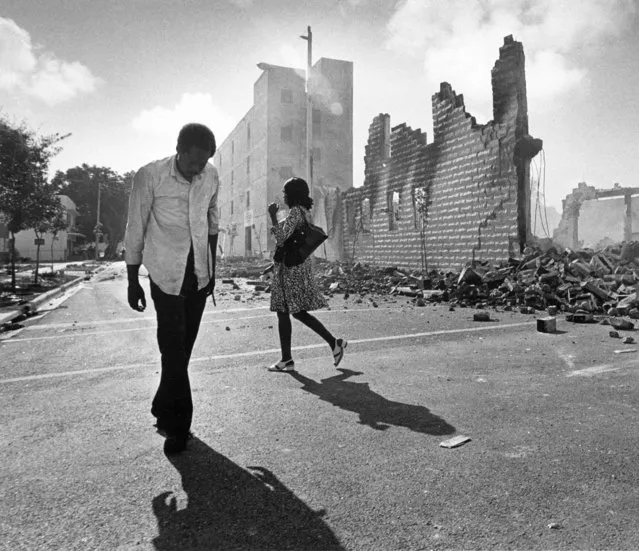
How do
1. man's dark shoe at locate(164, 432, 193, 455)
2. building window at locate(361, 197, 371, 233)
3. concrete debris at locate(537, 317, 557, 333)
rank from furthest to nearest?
building window at locate(361, 197, 371, 233) < concrete debris at locate(537, 317, 557, 333) < man's dark shoe at locate(164, 432, 193, 455)

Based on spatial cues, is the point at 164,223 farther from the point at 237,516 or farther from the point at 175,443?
the point at 237,516

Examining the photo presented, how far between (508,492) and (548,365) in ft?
9.45

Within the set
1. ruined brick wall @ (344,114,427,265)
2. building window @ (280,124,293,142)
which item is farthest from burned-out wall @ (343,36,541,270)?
building window @ (280,124,293,142)

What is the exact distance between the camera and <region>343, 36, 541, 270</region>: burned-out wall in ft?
41.8

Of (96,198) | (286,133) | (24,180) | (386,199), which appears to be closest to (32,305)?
(24,180)

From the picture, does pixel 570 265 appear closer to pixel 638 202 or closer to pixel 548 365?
pixel 548 365

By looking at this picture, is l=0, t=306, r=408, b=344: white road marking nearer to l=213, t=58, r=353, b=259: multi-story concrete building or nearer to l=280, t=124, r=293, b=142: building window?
l=213, t=58, r=353, b=259: multi-story concrete building

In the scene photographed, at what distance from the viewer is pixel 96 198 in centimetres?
6450

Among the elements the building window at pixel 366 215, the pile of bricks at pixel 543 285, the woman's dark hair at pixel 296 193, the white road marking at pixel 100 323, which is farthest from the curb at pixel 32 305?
the building window at pixel 366 215

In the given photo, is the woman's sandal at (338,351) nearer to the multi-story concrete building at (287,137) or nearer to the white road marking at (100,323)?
the white road marking at (100,323)

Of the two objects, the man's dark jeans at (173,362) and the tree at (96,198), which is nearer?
the man's dark jeans at (173,362)

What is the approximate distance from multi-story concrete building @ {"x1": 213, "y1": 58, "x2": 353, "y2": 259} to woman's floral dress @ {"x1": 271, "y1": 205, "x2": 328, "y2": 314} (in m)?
30.9

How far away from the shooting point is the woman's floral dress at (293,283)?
4.52 meters

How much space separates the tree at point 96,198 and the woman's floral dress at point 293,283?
6462 centimetres
